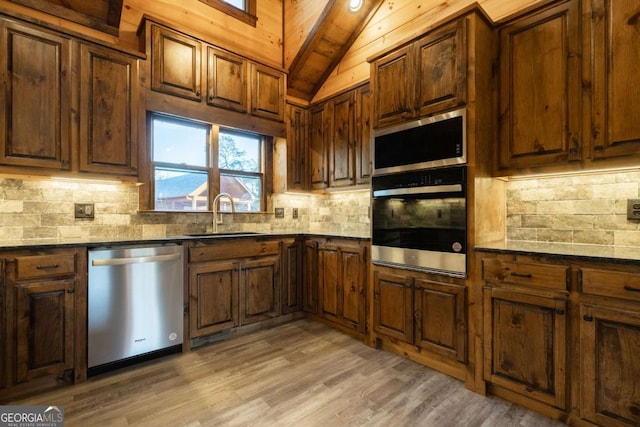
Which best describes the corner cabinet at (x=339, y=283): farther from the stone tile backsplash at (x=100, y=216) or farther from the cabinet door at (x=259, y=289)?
the stone tile backsplash at (x=100, y=216)

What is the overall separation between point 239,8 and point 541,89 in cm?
346

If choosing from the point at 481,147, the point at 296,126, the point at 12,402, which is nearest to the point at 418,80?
the point at 481,147

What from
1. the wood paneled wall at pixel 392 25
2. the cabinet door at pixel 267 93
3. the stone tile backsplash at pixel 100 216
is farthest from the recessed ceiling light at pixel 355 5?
the stone tile backsplash at pixel 100 216

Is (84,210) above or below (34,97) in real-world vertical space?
below

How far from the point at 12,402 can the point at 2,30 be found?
2500 millimetres

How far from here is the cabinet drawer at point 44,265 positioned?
192 centimetres

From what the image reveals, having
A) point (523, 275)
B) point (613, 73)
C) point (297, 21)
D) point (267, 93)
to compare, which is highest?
point (297, 21)

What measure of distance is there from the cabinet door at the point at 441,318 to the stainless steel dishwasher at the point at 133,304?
79.7 inches

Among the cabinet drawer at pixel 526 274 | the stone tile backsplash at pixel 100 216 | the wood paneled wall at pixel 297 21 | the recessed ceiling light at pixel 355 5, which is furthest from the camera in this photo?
the wood paneled wall at pixel 297 21

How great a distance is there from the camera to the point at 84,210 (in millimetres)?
2574

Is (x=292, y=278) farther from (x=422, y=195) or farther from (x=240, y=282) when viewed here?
(x=422, y=195)

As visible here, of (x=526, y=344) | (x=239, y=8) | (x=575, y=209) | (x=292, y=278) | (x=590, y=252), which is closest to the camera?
(x=590, y=252)

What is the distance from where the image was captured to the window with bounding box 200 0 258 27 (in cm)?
346

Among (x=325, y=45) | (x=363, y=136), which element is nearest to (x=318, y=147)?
(x=363, y=136)
